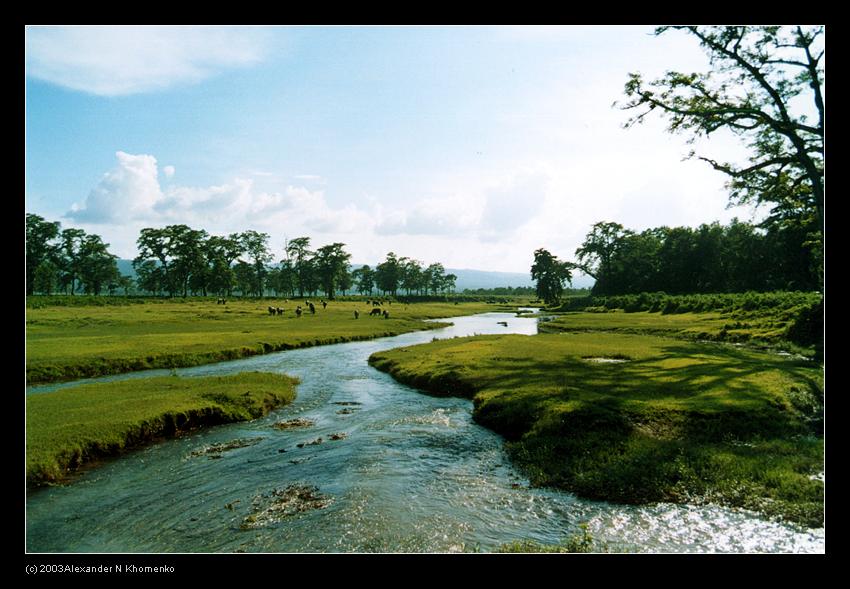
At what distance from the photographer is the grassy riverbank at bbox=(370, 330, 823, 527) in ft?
43.4

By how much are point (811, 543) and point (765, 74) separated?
1360 inches

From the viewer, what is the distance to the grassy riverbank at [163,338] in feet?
112

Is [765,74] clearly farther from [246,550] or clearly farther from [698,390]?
[246,550]

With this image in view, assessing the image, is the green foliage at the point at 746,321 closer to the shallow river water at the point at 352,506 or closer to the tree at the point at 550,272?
the shallow river water at the point at 352,506

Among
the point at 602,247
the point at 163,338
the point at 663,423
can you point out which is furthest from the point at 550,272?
the point at 663,423

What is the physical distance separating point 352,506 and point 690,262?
128546mm

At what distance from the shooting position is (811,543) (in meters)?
10.7

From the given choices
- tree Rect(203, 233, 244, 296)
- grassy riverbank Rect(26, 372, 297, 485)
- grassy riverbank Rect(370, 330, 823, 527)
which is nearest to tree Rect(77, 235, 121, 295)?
tree Rect(203, 233, 244, 296)

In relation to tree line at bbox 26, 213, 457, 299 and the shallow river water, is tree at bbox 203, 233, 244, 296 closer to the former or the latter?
tree line at bbox 26, 213, 457, 299

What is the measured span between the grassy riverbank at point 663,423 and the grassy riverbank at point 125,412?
11347mm

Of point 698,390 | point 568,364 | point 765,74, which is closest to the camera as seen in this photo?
point 698,390

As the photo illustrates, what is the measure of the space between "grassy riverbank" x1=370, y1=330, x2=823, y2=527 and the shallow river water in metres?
0.95

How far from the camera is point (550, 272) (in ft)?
466

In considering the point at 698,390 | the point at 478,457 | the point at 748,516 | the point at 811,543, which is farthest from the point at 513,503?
the point at 698,390
